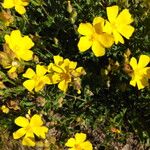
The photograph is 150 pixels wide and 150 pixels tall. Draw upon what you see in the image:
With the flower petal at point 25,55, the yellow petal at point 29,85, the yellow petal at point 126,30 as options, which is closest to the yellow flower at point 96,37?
the yellow petal at point 126,30

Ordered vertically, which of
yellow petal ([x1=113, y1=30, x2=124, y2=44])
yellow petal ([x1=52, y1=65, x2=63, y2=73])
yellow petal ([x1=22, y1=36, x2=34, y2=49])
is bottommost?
yellow petal ([x1=52, y1=65, x2=63, y2=73])

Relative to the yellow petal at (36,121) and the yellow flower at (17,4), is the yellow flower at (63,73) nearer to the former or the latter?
the yellow petal at (36,121)

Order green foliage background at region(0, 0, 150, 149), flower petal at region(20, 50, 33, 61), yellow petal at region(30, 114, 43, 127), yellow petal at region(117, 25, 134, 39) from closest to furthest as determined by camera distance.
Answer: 1. yellow petal at region(117, 25, 134, 39)
2. flower petal at region(20, 50, 33, 61)
3. yellow petal at region(30, 114, 43, 127)
4. green foliage background at region(0, 0, 150, 149)

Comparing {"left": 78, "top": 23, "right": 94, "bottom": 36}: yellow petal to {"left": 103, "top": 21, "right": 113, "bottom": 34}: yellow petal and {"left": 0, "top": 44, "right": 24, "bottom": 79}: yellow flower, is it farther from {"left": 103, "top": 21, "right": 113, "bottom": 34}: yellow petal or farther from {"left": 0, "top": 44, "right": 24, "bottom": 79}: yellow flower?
{"left": 0, "top": 44, "right": 24, "bottom": 79}: yellow flower

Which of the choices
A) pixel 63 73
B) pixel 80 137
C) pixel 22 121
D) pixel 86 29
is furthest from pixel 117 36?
pixel 22 121

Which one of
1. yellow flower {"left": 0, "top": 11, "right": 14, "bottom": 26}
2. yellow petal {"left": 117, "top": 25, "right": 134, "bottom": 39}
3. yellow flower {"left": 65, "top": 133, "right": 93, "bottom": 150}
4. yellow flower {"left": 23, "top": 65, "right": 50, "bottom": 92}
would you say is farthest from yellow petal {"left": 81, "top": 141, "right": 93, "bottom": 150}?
yellow flower {"left": 0, "top": 11, "right": 14, "bottom": 26}

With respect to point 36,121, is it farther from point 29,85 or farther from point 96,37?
point 96,37

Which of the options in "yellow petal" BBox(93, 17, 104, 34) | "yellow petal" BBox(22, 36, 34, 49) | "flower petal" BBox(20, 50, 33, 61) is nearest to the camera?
"yellow petal" BBox(93, 17, 104, 34)

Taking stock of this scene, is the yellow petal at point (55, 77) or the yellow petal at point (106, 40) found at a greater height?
the yellow petal at point (106, 40)
